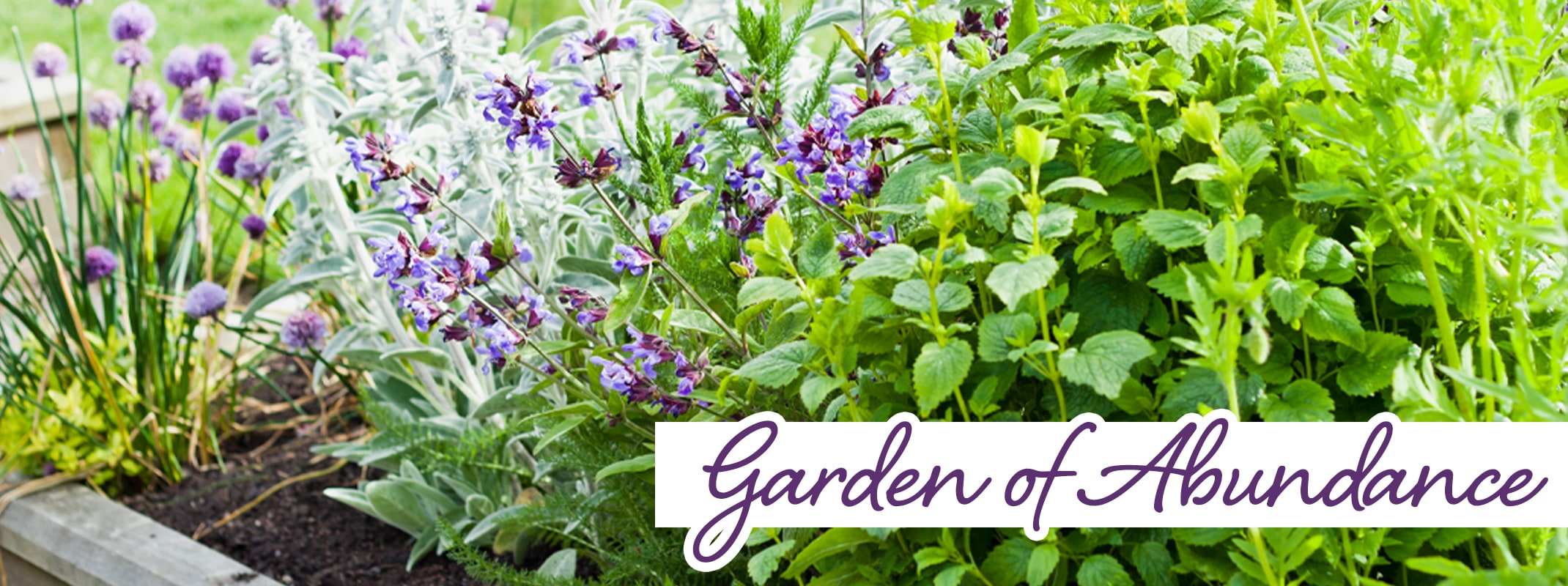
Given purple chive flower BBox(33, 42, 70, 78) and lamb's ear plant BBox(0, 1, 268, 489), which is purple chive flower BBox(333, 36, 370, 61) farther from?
purple chive flower BBox(33, 42, 70, 78)

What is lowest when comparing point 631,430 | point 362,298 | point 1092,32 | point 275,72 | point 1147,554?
point 362,298

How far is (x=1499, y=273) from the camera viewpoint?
1.04 meters

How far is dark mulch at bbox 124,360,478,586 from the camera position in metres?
2.18

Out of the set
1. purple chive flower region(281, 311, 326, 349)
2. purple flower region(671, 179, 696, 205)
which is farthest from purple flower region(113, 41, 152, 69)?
purple flower region(671, 179, 696, 205)

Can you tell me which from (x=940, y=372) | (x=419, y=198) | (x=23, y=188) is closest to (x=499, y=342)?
(x=419, y=198)

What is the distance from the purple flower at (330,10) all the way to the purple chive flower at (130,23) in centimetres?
40

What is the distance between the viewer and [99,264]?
2.64m

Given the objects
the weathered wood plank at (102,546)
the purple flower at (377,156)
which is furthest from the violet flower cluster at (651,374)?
the weathered wood plank at (102,546)

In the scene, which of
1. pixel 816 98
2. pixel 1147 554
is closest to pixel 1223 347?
pixel 1147 554

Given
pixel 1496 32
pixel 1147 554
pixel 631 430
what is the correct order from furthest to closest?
pixel 631 430 → pixel 1147 554 → pixel 1496 32

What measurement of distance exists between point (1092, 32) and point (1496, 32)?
0.31m

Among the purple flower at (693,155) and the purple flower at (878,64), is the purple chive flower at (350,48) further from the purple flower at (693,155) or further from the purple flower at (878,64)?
the purple flower at (878,64)

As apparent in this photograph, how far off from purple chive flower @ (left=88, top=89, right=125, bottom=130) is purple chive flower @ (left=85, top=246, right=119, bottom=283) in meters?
0.53

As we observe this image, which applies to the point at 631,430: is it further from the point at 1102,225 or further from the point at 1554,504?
the point at 1554,504
